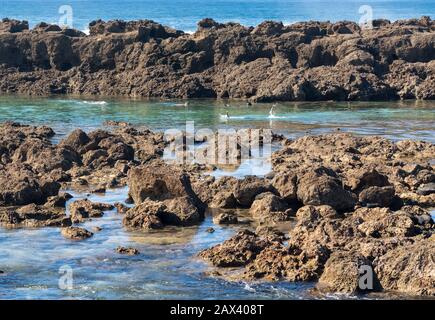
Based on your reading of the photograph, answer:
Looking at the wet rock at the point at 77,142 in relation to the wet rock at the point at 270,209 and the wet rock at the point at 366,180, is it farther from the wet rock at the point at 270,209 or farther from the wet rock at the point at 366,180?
the wet rock at the point at 366,180

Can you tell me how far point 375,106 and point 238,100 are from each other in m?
8.19

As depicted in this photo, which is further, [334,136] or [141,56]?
[141,56]

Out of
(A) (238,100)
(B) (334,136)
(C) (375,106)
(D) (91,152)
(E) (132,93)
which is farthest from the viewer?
(E) (132,93)

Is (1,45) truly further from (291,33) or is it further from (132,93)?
(291,33)

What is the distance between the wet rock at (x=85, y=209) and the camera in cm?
2144

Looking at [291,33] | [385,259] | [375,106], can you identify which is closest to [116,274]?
[385,259]

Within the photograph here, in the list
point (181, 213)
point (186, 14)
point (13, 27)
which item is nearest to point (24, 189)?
point (181, 213)

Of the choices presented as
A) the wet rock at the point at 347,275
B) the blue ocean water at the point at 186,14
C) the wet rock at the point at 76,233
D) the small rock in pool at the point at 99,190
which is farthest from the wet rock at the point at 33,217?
the blue ocean water at the point at 186,14

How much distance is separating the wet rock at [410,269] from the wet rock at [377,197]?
590 cm

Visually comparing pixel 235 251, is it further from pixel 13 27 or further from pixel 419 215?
pixel 13 27

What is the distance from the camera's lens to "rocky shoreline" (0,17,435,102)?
2062 inches

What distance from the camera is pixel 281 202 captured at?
861 inches

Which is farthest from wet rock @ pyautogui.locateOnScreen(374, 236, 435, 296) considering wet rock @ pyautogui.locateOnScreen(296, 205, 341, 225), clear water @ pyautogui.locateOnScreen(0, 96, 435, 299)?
wet rock @ pyautogui.locateOnScreen(296, 205, 341, 225)

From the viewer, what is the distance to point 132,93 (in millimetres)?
55531
